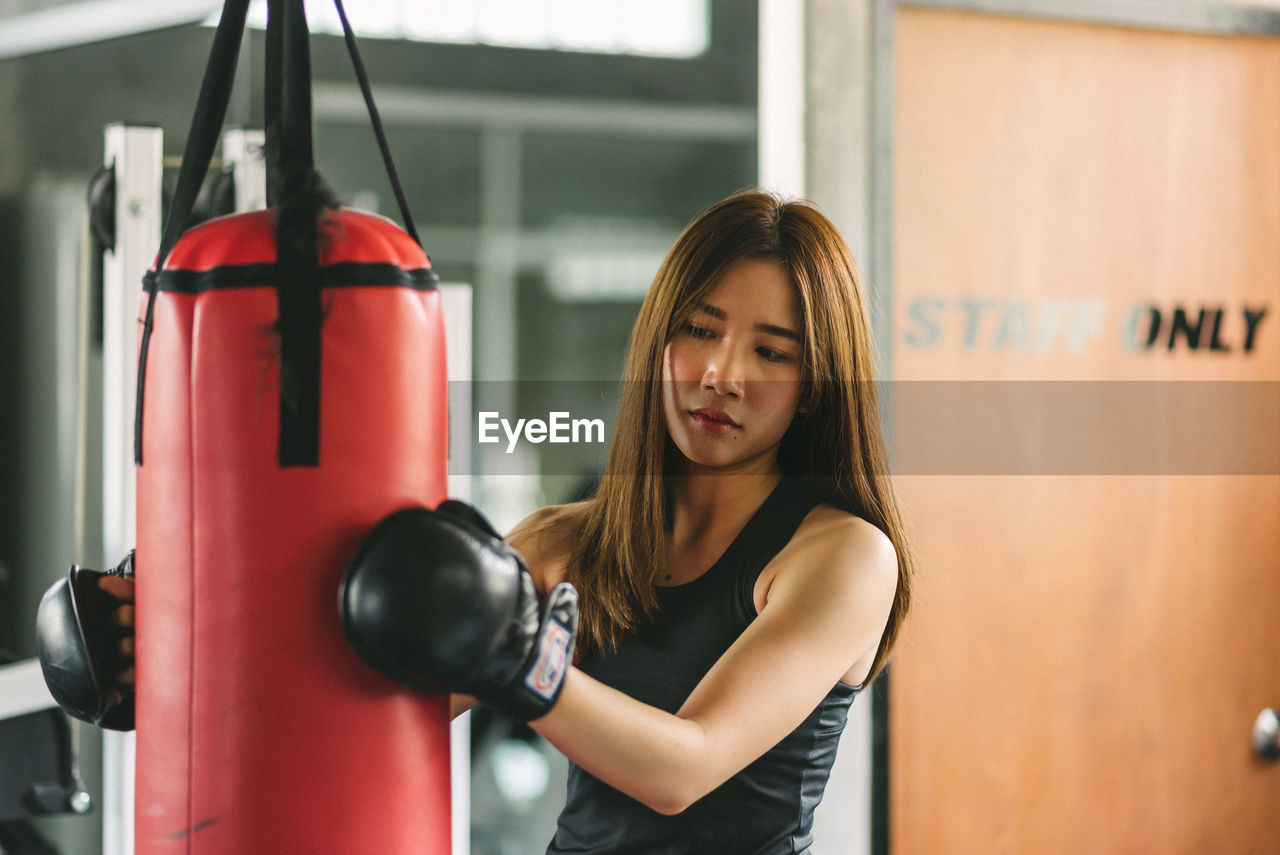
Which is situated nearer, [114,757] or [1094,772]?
[114,757]

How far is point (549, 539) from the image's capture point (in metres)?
1.53

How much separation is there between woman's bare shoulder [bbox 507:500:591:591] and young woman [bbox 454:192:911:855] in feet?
0.17

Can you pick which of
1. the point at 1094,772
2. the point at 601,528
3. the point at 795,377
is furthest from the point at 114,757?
the point at 1094,772

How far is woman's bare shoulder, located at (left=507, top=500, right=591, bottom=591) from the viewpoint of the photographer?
1478mm

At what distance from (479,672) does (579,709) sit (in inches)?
4.7

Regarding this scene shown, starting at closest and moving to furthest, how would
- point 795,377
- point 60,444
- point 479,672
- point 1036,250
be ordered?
point 479,672, point 795,377, point 60,444, point 1036,250

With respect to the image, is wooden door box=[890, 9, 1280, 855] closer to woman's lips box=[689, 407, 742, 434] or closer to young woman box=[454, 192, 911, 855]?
young woman box=[454, 192, 911, 855]

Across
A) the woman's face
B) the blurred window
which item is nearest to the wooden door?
the blurred window

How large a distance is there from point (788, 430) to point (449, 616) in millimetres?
721

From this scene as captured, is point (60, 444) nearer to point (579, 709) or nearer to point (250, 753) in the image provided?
point (250, 753)

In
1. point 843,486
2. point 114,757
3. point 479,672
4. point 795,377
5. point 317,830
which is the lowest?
point 114,757

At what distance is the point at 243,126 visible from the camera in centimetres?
185

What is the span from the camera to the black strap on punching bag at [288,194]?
0.90m

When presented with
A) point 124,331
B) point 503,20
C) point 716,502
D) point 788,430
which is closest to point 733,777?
point 716,502
